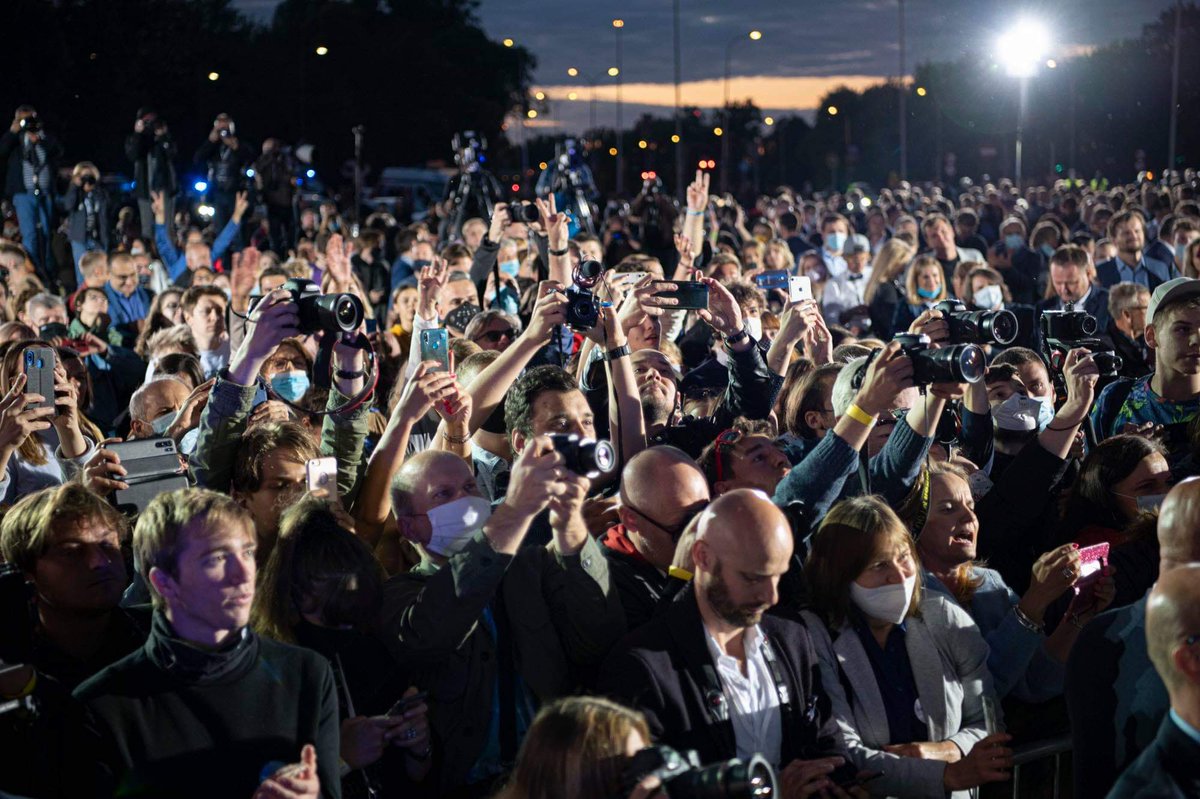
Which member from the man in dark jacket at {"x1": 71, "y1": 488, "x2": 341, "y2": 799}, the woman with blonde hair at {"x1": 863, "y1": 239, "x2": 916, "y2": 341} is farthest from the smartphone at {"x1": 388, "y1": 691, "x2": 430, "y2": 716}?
the woman with blonde hair at {"x1": 863, "y1": 239, "x2": 916, "y2": 341}

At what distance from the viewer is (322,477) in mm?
5133

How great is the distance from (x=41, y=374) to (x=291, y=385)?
1855 millimetres

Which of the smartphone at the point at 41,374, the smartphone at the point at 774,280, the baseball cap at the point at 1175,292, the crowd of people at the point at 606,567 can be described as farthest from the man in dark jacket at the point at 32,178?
the baseball cap at the point at 1175,292

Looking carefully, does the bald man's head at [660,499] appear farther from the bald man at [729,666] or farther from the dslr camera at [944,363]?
the dslr camera at [944,363]

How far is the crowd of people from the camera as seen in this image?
369cm

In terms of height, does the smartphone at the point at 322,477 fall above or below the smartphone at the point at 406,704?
above

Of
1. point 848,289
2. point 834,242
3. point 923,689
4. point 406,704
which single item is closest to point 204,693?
point 406,704

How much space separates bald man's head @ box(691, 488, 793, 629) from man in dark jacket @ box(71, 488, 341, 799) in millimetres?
1109

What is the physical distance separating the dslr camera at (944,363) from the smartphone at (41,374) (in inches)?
121

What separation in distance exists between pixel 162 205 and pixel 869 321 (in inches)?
376

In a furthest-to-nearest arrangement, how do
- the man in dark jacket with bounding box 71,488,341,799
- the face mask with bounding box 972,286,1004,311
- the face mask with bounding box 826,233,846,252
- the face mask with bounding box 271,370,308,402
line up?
the face mask with bounding box 826,233,846,252, the face mask with bounding box 972,286,1004,311, the face mask with bounding box 271,370,308,402, the man in dark jacket with bounding box 71,488,341,799

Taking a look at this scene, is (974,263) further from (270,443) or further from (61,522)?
(61,522)

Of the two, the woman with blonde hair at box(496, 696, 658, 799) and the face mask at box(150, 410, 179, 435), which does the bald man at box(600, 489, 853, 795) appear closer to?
the woman with blonde hair at box(496, 696, 658, 799)

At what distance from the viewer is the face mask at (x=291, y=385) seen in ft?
23.4
